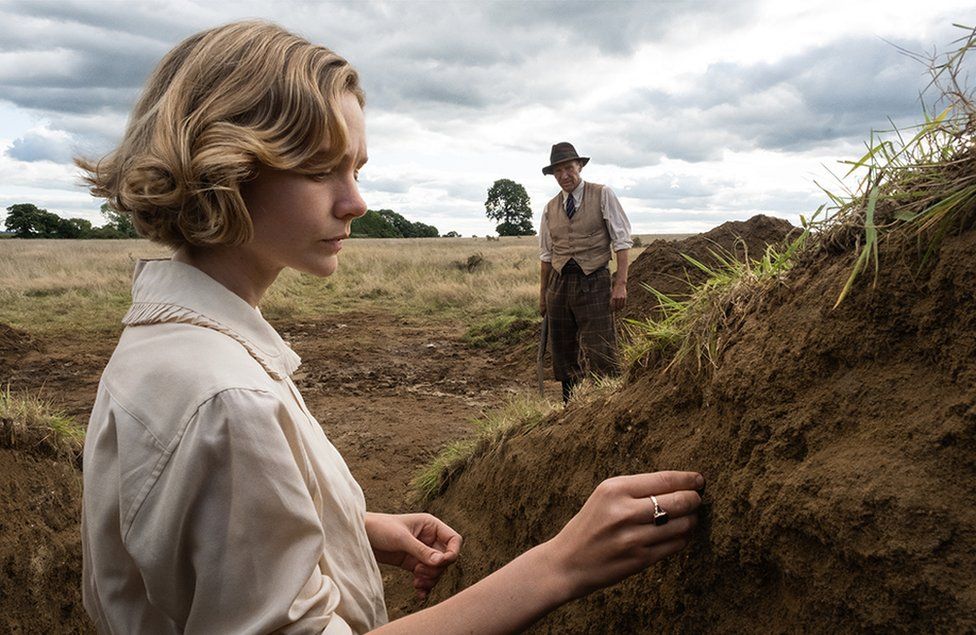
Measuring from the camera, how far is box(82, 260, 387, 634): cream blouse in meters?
1.16

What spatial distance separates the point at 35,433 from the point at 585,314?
480cm

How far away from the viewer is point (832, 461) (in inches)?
57.6

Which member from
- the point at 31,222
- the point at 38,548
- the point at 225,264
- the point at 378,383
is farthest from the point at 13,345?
the point at 31,222

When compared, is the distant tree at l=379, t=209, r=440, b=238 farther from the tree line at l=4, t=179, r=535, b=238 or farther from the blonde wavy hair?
the blonde wavy hair

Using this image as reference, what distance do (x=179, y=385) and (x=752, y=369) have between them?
4.27 feet

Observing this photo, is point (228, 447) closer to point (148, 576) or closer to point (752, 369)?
point (148, 576)

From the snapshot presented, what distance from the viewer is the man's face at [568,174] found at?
23.1ft

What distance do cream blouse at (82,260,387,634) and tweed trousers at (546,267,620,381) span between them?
5.83 meters

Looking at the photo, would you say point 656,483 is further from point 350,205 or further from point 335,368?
point 335,368

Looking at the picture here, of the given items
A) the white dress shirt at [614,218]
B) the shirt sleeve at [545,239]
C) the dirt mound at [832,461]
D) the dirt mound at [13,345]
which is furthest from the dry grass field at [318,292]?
the dirt mound at [832,461]

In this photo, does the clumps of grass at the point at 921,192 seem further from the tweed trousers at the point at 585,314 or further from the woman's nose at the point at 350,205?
the tweed trousers at the point at 585,314

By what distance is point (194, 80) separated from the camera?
55.3 inches

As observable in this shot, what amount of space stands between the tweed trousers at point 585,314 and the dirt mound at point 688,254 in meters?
1.16

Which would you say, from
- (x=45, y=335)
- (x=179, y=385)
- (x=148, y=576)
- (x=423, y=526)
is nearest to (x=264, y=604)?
(x=148, y=576)
